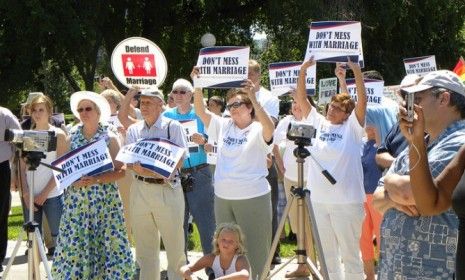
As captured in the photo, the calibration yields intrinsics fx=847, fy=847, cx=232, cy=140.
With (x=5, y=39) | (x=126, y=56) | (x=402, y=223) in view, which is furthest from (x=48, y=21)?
(x=402, y=223)

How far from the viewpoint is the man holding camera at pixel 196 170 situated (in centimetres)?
868

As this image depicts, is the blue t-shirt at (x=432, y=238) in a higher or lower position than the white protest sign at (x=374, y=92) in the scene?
lower

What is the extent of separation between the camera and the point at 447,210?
3.70m

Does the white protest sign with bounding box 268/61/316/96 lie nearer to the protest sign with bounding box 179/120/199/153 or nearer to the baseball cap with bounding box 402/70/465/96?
the protest sign with bounding box 179/120/199/153

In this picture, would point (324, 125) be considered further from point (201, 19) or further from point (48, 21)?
point (201, 19)

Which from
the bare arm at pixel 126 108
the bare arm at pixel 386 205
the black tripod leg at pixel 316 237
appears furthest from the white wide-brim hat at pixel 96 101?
the bare arm at pixel 386 205

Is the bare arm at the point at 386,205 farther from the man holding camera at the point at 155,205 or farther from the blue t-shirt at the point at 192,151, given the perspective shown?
the blue t-shirt at the point at 192,151

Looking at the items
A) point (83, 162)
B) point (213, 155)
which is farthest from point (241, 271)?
point (213, 155)

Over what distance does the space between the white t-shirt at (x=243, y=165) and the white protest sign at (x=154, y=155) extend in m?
0.44

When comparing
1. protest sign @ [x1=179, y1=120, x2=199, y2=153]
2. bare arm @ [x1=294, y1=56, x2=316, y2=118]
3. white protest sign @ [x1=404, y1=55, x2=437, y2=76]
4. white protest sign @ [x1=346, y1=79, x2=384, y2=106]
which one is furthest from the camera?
white protest sign @ [x1=404, y1=55, x2=437, y2=76]

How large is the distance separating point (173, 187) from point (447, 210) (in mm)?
4006

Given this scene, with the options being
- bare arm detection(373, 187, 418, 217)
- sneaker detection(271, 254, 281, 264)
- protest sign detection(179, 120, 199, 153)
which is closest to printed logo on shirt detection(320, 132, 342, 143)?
protest sign detection(179, 120, 199, 153)

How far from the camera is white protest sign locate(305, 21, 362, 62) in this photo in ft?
25.0

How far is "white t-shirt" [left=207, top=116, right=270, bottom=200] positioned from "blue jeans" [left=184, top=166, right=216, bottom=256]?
1.27 m
